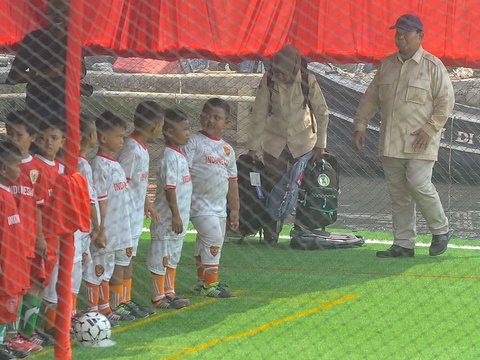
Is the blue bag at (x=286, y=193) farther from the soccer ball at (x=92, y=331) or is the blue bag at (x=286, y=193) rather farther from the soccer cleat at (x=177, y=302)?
the soccer ball at (x=92, y=331)

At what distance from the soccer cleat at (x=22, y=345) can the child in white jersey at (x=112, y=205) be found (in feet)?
2.84

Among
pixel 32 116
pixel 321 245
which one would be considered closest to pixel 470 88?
pixel 321 245

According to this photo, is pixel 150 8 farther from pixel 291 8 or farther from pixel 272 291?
pixel 272 291

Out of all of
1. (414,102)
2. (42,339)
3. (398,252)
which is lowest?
(398,252)

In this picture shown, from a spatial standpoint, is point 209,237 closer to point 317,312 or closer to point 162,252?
point 162,252

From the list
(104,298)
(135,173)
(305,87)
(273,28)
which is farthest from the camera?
(305,87)

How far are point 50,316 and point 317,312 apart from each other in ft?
6.18

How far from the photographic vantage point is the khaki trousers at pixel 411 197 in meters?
11.2

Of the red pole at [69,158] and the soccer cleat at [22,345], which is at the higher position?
the red pole at [69,158]

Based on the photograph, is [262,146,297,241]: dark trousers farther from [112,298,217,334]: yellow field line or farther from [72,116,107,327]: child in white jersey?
[72,116,107,327]: child in white jersey

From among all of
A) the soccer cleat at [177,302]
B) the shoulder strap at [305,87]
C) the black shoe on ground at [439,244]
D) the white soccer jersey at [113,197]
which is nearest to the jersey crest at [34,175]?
the white soccer jersey at [113,197]

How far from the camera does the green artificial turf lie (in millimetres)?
7676

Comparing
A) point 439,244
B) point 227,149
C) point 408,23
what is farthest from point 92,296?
point 439,244

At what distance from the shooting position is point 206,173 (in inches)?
373
